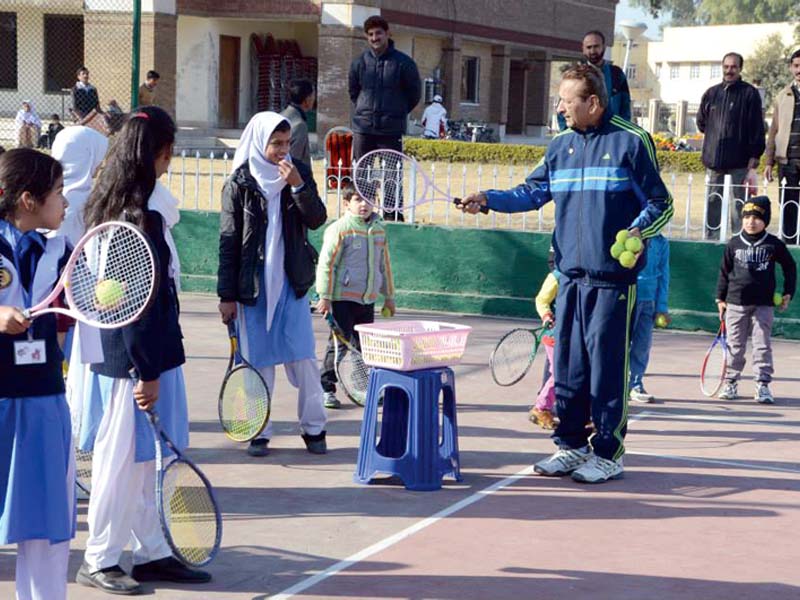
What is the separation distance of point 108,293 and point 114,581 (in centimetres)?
157

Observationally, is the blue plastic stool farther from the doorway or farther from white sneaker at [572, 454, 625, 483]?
the doorway

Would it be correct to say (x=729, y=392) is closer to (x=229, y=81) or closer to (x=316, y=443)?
(x=316, y=443)

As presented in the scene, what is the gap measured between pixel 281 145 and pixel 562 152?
5.44 ft

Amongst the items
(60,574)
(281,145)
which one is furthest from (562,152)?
(60,574)

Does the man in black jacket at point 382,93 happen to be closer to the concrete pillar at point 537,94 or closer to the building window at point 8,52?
the building window at point 8,52

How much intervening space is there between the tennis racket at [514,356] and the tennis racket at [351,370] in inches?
45.6

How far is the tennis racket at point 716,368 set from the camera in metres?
10.2

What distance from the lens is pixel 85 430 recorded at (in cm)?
605

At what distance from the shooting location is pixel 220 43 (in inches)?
1483

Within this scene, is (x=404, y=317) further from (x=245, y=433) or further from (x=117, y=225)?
(x=117, y=225)

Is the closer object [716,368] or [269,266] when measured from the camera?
[269,266]

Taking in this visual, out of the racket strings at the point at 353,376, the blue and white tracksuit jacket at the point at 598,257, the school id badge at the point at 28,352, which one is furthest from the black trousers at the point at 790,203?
the school id badge at the point at 28,352

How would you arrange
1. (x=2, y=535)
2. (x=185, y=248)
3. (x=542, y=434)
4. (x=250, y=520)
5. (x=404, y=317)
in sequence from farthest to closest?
(x=185, y=248)
(x=404, y=317)
(x=542, y=434)
(x=250, y=520)
(x=2, y=535)

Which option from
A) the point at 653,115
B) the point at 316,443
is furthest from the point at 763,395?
the point at 653,115
